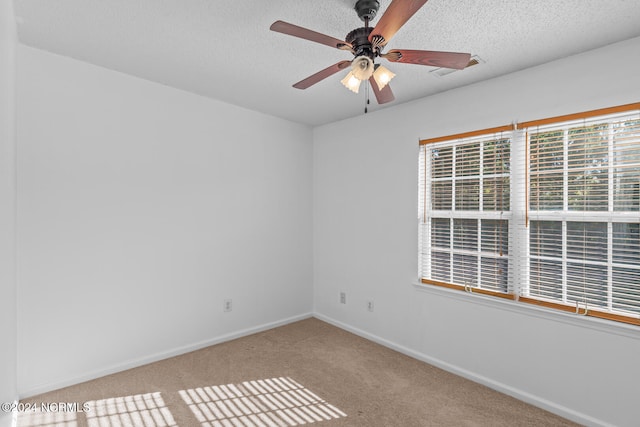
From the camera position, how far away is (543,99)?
242cm

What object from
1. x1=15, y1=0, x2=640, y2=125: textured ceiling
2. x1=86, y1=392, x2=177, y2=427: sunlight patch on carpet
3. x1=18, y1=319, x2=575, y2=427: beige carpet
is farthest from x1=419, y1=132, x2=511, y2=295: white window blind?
x1=86, y1=392, x2=177, y2=427: sunlight patch on carpet

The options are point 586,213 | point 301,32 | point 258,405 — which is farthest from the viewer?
point 258,405

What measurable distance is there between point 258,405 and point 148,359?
1.20 metres

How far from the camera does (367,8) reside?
5.65ft

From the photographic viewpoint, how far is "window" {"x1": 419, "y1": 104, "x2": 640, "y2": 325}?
212cm

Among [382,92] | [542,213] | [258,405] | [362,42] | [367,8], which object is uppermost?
[367,8]

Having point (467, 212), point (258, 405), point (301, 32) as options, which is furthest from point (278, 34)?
point (258, 405)

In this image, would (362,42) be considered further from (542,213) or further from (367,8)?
(542,213)

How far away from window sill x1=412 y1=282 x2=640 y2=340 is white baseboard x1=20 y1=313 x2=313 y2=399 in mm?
1839

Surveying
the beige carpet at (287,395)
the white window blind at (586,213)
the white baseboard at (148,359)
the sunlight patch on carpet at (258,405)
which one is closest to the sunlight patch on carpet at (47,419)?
the beige carpet at (287,395)

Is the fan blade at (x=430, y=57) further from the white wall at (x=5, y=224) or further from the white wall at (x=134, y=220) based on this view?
the white wall at (x=134, y=220)

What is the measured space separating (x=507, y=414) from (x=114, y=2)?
3574 mm

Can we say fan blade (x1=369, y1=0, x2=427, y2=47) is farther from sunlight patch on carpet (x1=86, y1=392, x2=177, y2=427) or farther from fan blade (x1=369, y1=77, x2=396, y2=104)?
sunlight patch on carpet (x1=86, y1=392, x2=177, y2=427)

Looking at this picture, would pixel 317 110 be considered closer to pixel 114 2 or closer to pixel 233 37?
pixel 233 37
